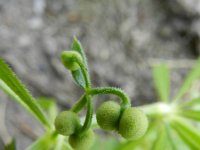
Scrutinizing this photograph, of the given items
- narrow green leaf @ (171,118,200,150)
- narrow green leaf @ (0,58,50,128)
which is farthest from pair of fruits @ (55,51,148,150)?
narrow green leaf @ (171,118,200,150)

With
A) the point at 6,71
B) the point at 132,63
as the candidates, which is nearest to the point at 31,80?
the point at 132,63

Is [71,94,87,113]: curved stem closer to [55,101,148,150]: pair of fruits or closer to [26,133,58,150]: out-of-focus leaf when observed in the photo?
[55,101,148,150]: pair of fruits

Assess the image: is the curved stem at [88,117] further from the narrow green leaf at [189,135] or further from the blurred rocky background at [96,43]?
the blurred rocky background at [96,43]

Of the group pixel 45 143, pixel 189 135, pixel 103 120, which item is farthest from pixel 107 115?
pixel 189 135

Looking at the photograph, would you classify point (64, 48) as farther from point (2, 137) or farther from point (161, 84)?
point (161, 84)

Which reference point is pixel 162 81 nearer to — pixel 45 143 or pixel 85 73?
pixel 45 143
